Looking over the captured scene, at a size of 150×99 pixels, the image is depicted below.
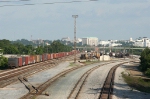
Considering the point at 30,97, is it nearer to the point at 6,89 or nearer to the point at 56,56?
the point at 6,89

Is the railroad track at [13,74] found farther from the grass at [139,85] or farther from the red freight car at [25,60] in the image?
the grass at [139,85]

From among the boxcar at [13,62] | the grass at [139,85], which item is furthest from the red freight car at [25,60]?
the grass at [139,85]

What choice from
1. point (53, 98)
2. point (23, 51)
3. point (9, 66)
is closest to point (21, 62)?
point (9, 66)

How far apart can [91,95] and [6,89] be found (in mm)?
8648

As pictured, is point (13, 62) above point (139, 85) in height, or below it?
above

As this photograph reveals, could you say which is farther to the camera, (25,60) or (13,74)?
(25,60)

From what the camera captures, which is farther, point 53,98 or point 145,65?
point 145,65

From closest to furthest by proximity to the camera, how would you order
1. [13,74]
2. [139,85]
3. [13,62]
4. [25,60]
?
1. [139,85]
2. [13,74]
3. [13,62]
4. [25,60]

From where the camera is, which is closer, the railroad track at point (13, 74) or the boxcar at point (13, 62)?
the railroad track at point (13, 74)

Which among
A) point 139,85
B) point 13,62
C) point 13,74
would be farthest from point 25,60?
point 139,85

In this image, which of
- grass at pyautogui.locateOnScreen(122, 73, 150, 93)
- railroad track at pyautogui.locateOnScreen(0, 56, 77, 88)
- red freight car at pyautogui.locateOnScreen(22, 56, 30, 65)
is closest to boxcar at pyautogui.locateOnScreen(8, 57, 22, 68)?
railroad track at pyautogui.locateOnScreen(0, 56, 77, 88)

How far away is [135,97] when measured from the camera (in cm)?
2389

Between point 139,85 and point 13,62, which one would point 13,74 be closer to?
point 13,62

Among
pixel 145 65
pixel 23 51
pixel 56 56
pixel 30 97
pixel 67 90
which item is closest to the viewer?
pixel 30 97
